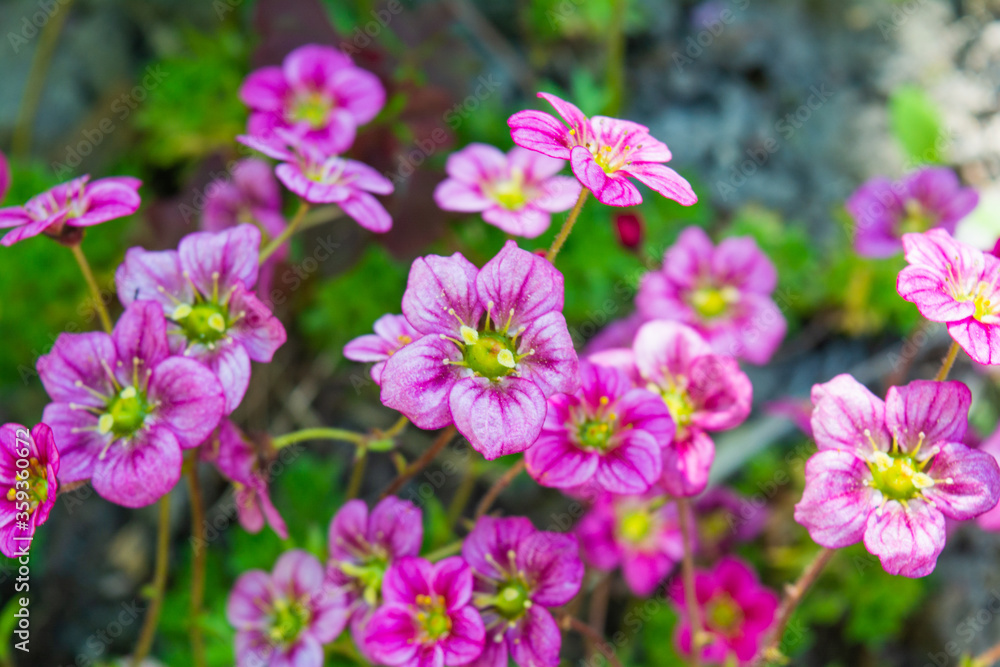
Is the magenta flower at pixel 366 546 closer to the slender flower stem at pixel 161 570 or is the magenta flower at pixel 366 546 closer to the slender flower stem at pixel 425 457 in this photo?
the slender flower stem at pixel 425 457

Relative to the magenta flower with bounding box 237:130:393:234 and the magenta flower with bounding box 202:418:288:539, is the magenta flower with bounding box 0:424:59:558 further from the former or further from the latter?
the magenta flower with bounding box 237:130:393:234

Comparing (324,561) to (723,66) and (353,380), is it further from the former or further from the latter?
(723,66)

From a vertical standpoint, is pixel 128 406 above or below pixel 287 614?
above

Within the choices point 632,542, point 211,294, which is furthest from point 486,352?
point 632,542

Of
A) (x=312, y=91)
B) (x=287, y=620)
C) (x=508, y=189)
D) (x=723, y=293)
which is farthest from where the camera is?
(x=723, y=293)

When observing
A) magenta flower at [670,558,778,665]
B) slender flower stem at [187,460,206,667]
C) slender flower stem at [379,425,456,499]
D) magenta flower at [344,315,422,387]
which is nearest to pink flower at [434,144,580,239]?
magenta flower at [344,315,422,387]

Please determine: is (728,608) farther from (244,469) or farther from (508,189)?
(244,469)

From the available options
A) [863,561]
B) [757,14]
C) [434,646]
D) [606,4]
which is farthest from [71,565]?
[757,14]
